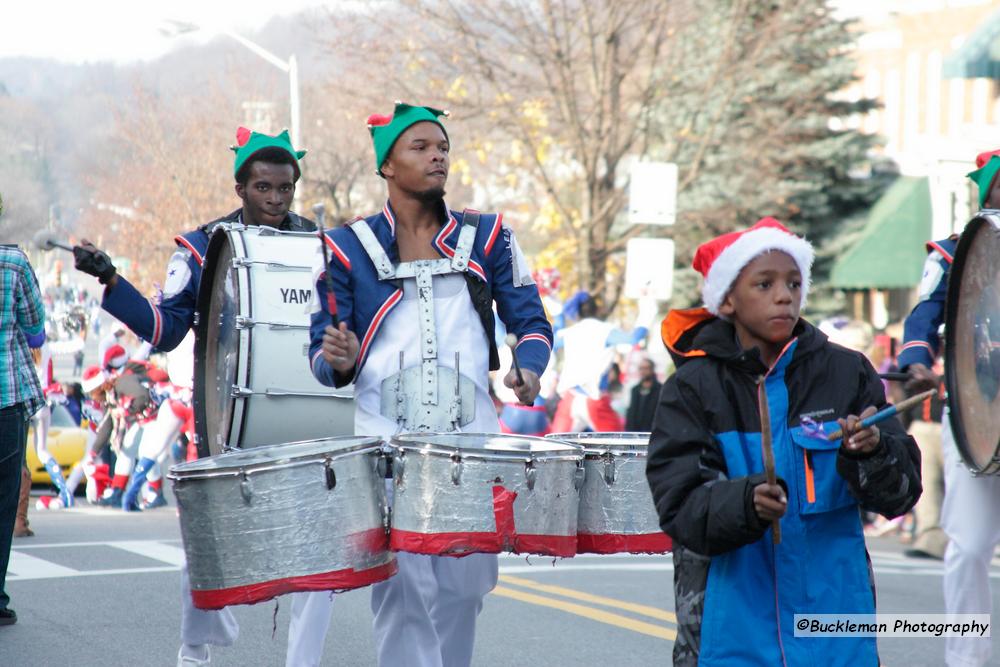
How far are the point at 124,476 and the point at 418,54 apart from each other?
9622 mm

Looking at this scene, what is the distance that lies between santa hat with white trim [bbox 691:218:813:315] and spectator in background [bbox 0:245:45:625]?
17.3ft

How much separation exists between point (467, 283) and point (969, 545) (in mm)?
2478

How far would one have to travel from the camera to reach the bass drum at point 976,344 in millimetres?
5879

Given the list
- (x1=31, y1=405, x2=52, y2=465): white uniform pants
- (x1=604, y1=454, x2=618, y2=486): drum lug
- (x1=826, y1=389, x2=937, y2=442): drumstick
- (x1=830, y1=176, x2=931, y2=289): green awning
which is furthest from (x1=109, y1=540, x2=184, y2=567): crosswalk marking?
(x1=830, y1=176, x2=931, y2=289): green awning

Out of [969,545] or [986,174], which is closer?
[969,545]

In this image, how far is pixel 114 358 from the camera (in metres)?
18.3

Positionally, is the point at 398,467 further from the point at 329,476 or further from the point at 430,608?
the point at 430,608

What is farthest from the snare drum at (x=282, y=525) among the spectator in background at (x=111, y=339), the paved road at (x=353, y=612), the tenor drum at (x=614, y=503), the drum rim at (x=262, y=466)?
the spectator in background at (x=111, y=339)

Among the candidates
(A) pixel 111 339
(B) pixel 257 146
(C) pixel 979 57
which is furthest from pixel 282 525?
(C) pixel 979 57

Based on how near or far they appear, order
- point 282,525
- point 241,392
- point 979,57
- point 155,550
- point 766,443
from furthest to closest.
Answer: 1. point 979,57
2. point 155,550
3. point 241,392
4. point 282,525
5. point 766,443

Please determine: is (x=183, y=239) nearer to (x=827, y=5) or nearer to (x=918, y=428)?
(x=918, y=428)

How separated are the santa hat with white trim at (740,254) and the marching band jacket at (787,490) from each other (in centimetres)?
14

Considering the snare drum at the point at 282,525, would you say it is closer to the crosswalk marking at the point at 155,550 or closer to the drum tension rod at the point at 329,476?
the drum tension rod at the point at 329,476

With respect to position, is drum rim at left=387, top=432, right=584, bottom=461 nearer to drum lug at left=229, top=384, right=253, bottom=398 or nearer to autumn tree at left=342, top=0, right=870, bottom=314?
drum lug at left=229, top=384, right=253, bottom=398
